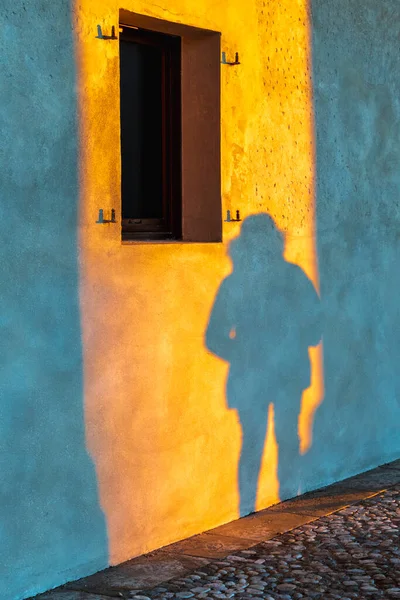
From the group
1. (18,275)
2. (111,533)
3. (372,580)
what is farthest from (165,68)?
(372,580)

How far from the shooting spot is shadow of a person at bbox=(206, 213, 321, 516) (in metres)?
6.50

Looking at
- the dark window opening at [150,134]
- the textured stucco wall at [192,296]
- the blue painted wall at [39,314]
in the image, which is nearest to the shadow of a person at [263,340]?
the textured stucco wall at [192,296]

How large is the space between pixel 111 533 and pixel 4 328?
1.32m

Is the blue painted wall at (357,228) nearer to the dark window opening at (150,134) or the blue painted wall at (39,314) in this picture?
the dark window opening at (150,134)

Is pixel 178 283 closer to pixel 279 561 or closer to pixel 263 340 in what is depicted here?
pixel 263 340

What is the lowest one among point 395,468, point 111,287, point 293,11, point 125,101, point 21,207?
point 395,468

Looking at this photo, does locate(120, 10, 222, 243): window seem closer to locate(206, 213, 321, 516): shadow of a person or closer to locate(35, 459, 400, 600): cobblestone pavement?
locate(206, 213, 321, 516): shadow of a person

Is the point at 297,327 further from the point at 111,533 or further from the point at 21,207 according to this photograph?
the point at 21,207

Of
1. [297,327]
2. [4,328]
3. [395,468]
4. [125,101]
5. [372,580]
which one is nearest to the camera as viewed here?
[4,328]

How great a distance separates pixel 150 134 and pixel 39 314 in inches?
64.8

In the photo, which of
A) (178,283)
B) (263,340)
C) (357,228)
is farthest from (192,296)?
(357,228)

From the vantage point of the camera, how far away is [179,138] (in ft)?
21.0

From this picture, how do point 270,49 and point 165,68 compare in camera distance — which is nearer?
point 165,68

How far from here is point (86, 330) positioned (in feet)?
17.6
